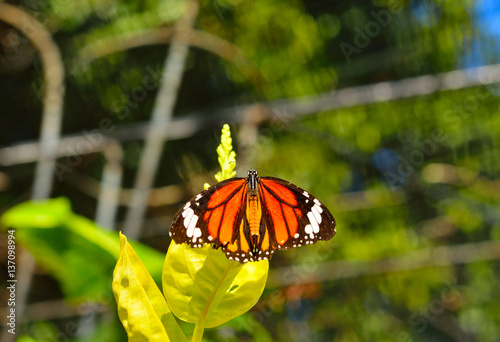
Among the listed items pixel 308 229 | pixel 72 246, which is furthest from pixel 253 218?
pixel 72 246

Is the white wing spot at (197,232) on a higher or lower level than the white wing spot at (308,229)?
lower

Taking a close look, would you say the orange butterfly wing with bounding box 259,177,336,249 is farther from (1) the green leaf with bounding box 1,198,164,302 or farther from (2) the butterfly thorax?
(1) the green leaf with bounding box 1,198,164,302

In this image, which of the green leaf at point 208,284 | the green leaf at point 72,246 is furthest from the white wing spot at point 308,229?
the green leaf at point 72,246

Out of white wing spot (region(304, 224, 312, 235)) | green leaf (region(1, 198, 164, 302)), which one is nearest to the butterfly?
white wing spot (region(304, 224, 312, 235))

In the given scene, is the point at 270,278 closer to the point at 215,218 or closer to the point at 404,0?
the point at 404,0

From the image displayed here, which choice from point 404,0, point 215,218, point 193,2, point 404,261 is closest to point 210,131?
point 193,2

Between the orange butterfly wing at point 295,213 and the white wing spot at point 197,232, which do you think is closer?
the white wing spot at point 197,232

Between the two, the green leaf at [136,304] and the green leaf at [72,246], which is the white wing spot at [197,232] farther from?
the green leaf at [72,246]
